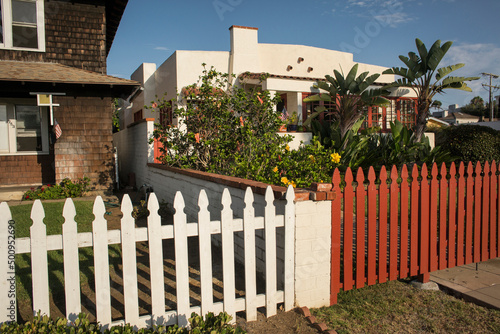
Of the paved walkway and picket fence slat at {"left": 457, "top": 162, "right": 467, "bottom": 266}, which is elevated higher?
picket fence slat at {"left": 457, "top": 162, "right": 467, "bottom": 266}

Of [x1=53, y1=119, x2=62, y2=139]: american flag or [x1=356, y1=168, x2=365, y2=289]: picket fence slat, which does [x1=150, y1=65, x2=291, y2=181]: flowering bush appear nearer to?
[x1=356, y1=168, x2=365, y2=289]: picket fence slat

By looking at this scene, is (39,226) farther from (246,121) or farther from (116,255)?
(246,121)

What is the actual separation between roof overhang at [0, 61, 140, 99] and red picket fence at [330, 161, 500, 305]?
24.8ft

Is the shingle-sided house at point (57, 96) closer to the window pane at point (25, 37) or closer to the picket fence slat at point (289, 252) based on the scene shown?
the window pane at point (25, 37)

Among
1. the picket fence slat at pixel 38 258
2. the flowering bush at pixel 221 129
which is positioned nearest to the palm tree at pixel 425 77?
the flowering bush at pixel 221 129

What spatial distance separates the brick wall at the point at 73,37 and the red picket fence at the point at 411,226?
908 cm

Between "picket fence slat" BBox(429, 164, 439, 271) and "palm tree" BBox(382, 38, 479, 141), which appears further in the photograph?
"palm tree" BBox(382, 38, 479, 141)

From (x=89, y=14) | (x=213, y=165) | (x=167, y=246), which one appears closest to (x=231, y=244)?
(x=167, y=246)

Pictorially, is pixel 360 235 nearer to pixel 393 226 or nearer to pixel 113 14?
pixel 393 226

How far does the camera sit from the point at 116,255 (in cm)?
503

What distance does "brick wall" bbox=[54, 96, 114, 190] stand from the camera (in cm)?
983

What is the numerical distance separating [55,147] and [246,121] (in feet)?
18.6

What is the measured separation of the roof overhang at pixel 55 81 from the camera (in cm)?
878

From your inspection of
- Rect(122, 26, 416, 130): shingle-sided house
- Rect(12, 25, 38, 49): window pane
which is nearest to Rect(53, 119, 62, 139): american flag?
Rect(12, 25, 38, 49): window pane
